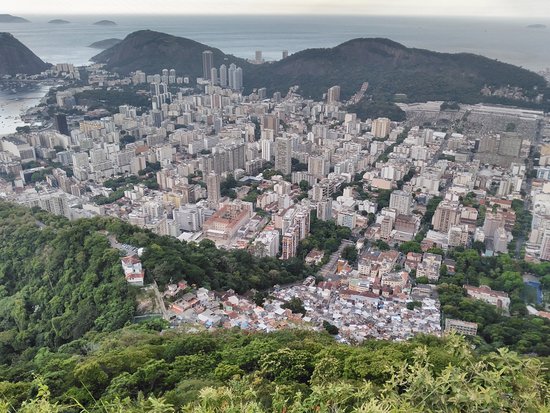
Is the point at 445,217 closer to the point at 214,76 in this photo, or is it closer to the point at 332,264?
the point at 332,264

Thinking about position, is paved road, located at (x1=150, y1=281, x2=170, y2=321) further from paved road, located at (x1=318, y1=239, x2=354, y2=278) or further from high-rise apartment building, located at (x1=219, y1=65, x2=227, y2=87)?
high-rise apartment building, located at (x1=219, y1=65, x2=227, y2=87)

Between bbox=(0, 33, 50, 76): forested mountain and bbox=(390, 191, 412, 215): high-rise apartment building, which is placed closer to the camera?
bbox=(390, 191, 412, 215): high-rise apartment building

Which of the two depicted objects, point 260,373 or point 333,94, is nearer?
point 260,373

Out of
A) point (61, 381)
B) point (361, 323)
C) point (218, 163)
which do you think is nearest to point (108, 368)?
point (61, 381)

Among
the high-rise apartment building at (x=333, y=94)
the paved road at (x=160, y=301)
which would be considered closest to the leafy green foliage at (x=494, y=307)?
the paved road at (x=160, y=301)

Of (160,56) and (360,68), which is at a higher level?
(160,56)

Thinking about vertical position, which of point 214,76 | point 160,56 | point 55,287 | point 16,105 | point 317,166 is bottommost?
point 55,287

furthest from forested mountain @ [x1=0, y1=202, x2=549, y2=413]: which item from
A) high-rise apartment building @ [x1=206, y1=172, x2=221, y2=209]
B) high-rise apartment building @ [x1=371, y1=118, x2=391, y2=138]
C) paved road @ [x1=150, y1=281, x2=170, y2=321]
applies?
high-rise apartment building @ [x1=371, y1=118, x2=391, y2=138]

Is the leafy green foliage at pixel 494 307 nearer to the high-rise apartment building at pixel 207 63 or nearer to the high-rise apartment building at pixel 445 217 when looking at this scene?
the high-rise apartment building at pixel 445 217

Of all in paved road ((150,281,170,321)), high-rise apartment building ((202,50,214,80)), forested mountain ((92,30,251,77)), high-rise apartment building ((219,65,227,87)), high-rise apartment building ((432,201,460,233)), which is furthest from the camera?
forested mountain ((92,30,251,77))

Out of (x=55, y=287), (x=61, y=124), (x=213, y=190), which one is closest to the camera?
(x=55, y=287)

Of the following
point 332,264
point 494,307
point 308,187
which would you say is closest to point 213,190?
point 308,187
